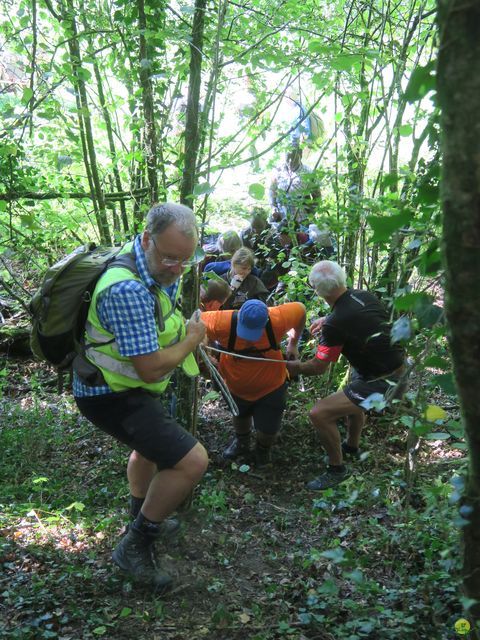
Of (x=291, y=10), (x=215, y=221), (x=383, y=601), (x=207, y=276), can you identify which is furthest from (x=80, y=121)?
(x=383, y=601)

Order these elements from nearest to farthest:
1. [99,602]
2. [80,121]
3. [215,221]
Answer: [99,602]
[80,121]
[215,221]

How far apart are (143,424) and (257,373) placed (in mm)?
2056

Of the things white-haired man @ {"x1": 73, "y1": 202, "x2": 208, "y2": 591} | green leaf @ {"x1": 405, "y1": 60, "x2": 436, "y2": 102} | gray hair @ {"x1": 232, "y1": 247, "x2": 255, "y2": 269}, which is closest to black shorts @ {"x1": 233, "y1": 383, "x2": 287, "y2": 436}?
gray hair @ {"x1": 232, "y1": 247, "x2": 255, "y2": 269}

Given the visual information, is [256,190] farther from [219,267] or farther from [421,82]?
[219,267]

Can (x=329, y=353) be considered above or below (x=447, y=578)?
above

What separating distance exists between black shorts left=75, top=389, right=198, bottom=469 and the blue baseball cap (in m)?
1.67

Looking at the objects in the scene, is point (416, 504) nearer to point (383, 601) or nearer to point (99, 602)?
point (383, 601)

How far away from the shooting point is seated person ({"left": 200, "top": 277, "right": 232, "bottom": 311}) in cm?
531

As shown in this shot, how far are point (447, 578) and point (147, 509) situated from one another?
1.55 meters

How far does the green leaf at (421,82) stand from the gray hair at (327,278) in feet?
9.56

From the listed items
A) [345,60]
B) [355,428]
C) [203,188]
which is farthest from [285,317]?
[345,60]

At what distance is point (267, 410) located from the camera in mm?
4906

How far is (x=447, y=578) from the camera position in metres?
2.65

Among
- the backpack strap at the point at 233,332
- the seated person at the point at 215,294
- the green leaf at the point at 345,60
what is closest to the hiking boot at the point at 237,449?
the backpack strap at the point at 233,332
